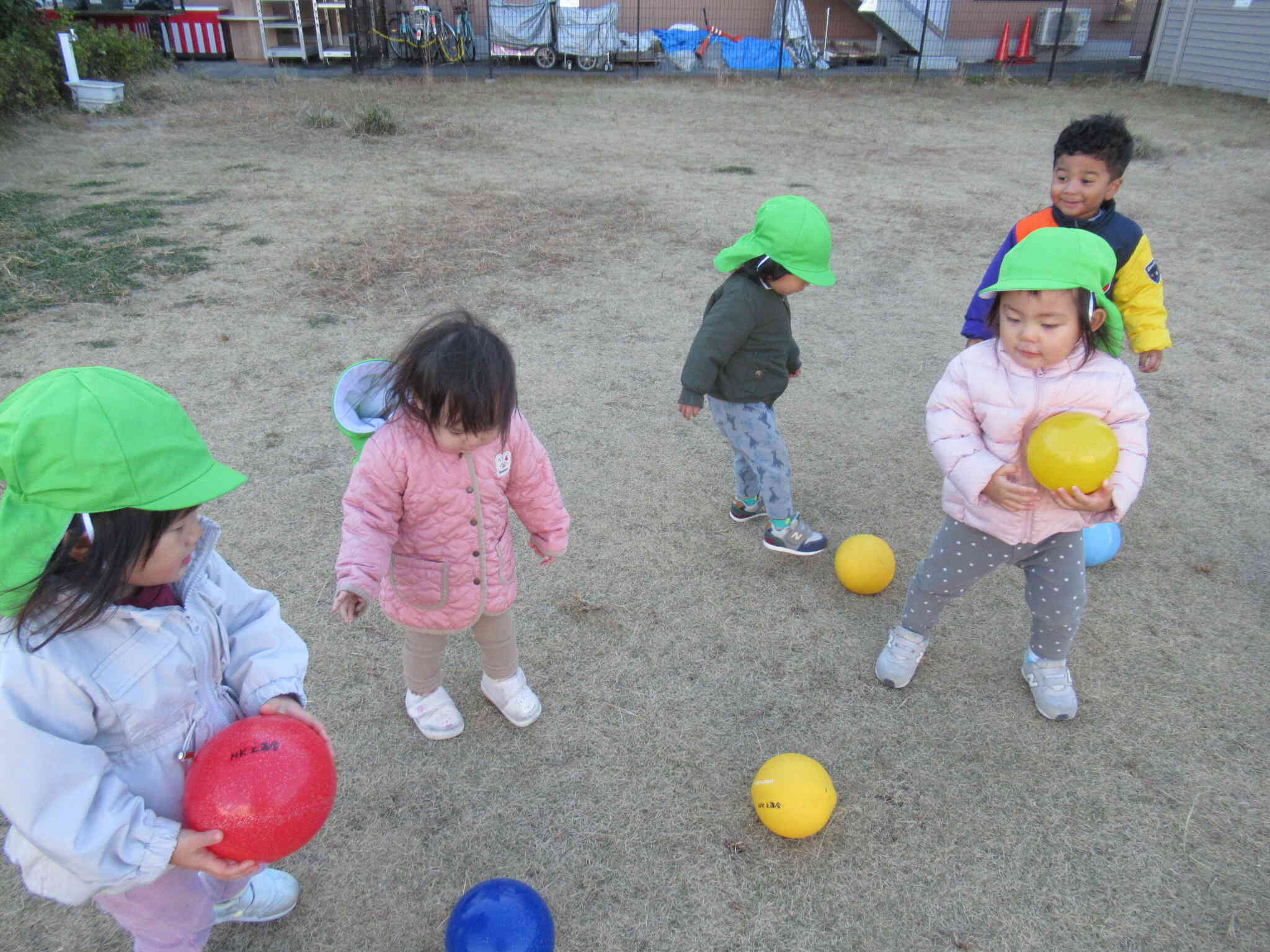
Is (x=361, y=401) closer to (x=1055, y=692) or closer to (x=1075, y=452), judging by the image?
(x=1075, y=452)

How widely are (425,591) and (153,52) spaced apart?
18.9m

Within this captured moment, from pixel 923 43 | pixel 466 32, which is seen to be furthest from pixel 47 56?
pixel 923 43

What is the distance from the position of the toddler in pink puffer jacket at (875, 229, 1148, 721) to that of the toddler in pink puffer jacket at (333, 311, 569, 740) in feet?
4.07

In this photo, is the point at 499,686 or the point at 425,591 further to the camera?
A: the point at 499,686

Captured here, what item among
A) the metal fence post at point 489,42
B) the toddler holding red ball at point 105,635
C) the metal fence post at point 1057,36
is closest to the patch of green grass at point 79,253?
the toddler holding red ball at point 105,635

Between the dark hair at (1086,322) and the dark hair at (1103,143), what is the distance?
0.97 metres

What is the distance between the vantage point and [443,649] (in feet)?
9.18

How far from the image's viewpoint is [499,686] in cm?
290

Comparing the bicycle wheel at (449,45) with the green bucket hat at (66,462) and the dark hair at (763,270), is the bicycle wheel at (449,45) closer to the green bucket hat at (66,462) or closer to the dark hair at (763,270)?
the dark hair at (763,270)

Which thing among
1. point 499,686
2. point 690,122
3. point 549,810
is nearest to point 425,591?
point 499,686

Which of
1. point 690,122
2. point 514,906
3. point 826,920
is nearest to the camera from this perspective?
point 514,906

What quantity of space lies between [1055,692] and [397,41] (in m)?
20.6

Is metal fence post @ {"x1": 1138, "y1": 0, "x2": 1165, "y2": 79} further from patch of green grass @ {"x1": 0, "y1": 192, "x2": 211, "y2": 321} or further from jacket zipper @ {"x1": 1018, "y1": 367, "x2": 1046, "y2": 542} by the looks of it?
jacket zipper @ {"x1": 1018, "y1": 367, "x2": 1046, "y2": 542}

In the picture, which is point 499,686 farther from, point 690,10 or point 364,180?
point 690,10
